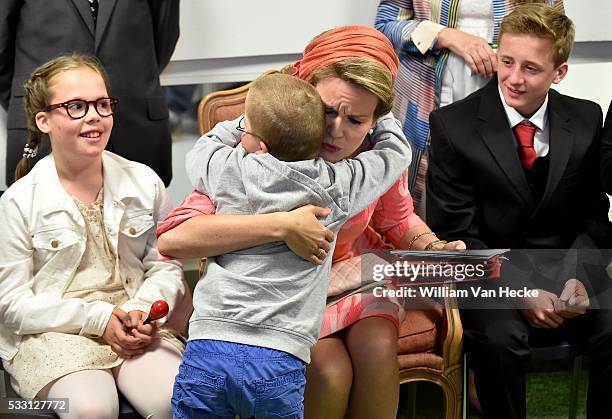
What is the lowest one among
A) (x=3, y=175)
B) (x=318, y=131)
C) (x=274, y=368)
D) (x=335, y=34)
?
(x=3, y=175)

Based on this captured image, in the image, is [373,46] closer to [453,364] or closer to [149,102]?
[453,364]

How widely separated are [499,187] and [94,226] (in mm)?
1347

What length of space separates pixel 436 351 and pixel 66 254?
1.23m

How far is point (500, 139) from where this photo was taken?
311 centimetres

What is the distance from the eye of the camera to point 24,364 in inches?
105

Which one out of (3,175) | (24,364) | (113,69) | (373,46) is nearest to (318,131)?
(373,46)

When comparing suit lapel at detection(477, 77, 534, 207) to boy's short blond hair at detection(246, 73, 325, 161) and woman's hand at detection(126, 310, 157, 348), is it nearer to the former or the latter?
boy's short blond hair at detection(246, 73, 325, 161)

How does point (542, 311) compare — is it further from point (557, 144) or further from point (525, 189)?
point (557, 144)

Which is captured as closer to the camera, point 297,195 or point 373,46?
point 297,195

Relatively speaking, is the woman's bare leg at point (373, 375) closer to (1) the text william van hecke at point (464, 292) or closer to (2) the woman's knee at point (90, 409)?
(1) the text william van hecke at point (464, 292)

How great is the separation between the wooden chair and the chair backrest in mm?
829

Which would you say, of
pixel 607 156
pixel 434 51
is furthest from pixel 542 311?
pixel 434 51

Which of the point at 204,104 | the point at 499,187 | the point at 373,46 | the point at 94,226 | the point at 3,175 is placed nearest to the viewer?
the point at 373,46

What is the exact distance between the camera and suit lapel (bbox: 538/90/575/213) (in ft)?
10.1
